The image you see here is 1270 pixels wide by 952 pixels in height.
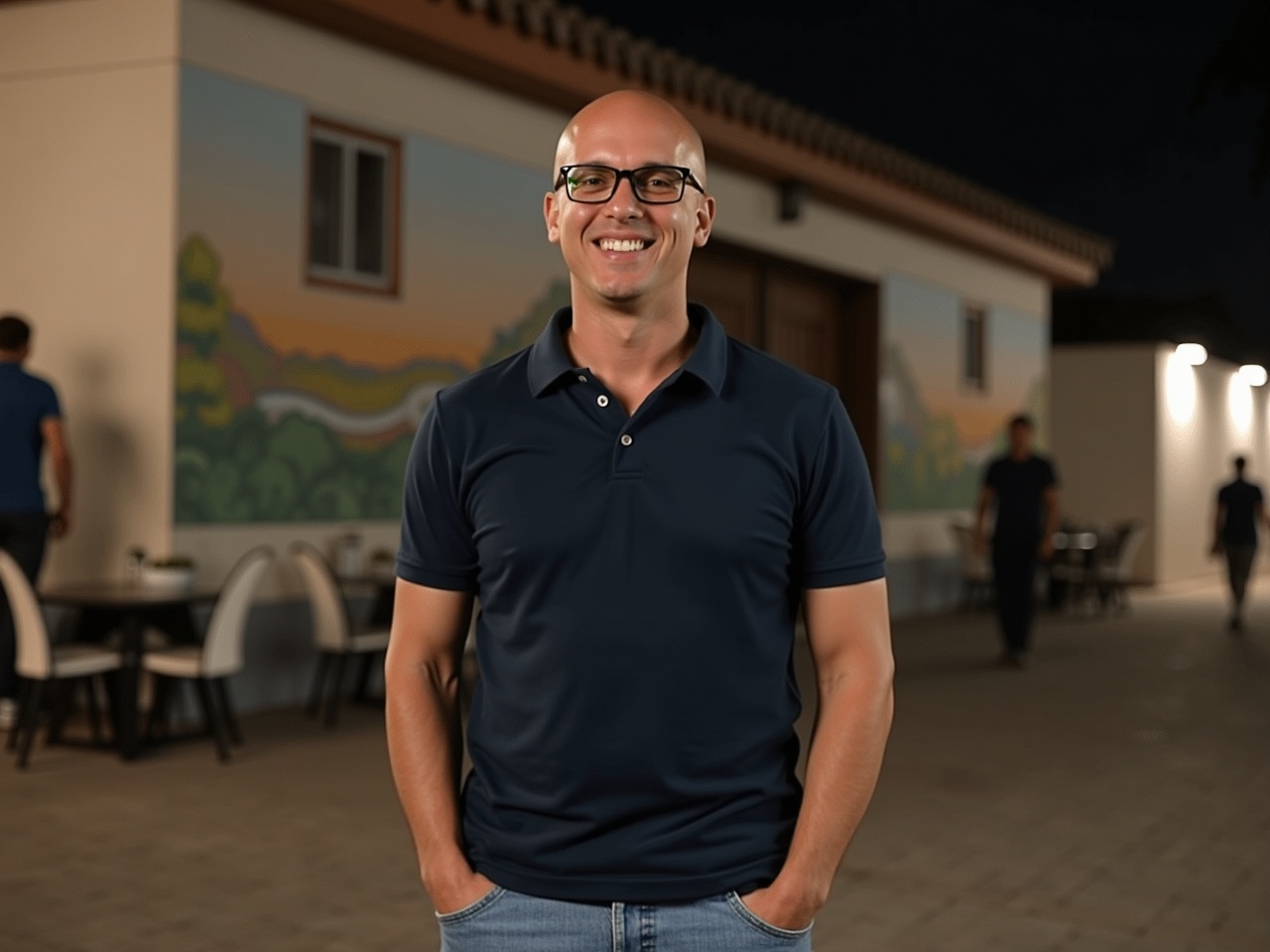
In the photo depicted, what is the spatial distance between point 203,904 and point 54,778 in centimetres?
222

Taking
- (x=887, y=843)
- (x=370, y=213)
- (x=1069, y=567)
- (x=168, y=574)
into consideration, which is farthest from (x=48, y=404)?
(x=1069, y=567)

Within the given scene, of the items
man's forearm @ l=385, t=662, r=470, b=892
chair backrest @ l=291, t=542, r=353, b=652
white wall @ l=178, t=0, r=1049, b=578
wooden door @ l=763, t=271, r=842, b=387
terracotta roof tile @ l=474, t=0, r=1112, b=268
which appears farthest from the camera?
wooden door @ l=763, t=271, r=842, b=387

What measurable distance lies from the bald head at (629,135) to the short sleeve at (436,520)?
14.5 inches

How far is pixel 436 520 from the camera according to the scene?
1.97 meters

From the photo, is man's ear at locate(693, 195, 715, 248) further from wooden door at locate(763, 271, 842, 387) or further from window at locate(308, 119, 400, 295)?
wooden door at locate(763, 271, 842, 387)

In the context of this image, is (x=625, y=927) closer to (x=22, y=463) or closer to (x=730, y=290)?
(x=22, y=463)

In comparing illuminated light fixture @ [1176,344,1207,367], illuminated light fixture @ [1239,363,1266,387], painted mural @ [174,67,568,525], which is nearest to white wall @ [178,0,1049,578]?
painted mural @ [174,67,568,525]

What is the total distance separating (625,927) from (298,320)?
7.70 m

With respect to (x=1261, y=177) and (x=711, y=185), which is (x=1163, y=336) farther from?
(x=1261, y=177)

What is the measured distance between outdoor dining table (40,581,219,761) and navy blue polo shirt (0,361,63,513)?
1.78ft

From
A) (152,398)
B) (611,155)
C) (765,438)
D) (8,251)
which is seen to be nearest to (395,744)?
(765,438)

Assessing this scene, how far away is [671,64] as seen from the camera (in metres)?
12.0

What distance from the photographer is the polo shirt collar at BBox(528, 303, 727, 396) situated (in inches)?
74.5

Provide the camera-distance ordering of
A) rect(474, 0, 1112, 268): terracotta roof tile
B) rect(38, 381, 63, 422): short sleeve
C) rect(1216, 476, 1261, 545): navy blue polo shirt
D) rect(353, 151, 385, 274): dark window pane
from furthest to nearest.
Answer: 1. rect(1216, 476, 1261, 545): navy blue polo shirt
2. rect(474, 0, 1112, 268): terracotta roof tile
3. rect(353, 151, 385, 274): dark window pane
4. rect(38, 381, 63, 422): short sleeve
